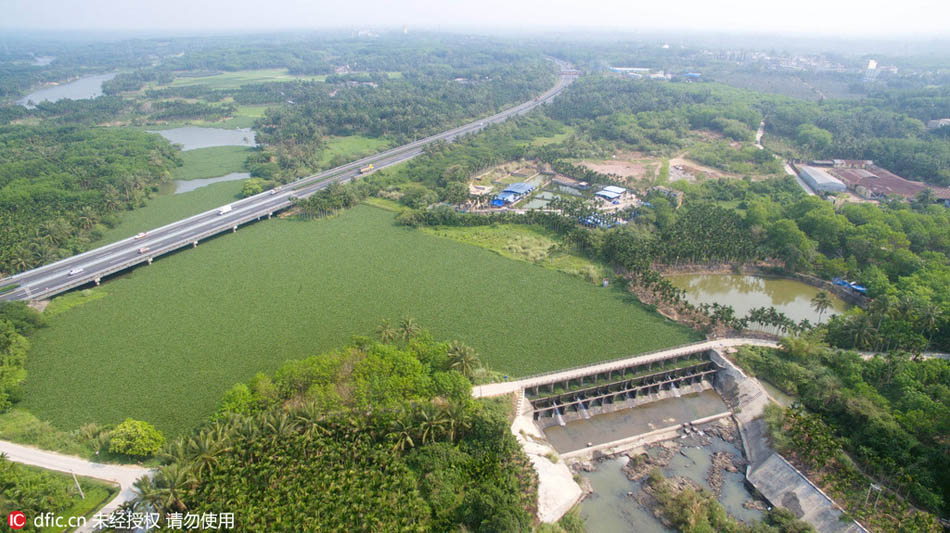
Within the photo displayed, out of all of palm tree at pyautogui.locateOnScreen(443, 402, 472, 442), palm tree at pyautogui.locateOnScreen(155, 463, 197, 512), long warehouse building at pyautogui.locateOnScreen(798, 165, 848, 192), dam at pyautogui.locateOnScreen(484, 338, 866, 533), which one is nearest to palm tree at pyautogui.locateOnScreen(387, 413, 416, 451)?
palm tree at pyautogui.locateOnScreen(443, 402, 472, 442)

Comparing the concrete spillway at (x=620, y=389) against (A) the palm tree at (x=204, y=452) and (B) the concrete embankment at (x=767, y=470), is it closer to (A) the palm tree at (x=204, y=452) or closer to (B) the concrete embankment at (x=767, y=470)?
(B) the concrete embankment at (x=767, y=470)

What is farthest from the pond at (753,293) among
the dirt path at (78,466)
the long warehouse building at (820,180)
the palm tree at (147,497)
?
the dirt path at (78,466)

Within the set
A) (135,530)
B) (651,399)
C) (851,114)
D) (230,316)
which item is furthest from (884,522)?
(851,114)

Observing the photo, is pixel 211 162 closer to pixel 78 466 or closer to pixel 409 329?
pixel 409 329

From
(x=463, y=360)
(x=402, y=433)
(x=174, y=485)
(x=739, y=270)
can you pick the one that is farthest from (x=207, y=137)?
(x=739, y=270)

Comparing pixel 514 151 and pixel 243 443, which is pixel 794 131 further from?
pixel 243 443

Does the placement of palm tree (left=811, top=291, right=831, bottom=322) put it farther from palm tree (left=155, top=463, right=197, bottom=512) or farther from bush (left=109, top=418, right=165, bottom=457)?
bush (left=109, top=418, right=165, bottom=457)
